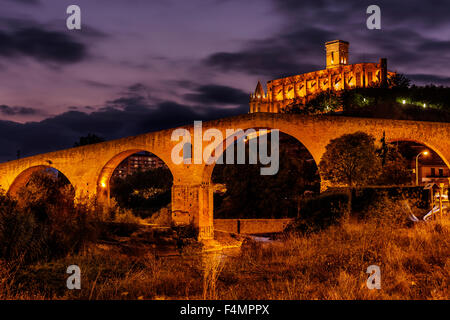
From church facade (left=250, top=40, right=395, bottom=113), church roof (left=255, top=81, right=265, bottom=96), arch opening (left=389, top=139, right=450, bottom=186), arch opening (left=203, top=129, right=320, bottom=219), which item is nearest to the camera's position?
arch opening (left=203, top=129, right=320, bottom=219)

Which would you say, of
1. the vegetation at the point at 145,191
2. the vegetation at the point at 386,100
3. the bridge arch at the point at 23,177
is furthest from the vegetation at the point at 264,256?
the vegetation at the point at 386,100

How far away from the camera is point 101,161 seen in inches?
897

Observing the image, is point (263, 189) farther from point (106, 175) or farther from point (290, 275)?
point (290, 275)

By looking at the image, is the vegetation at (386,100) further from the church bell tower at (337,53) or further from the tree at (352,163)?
the tree at (352,163)

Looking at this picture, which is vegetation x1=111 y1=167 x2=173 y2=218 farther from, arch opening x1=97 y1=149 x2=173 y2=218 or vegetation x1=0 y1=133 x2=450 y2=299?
vegetation x1=0 y1=133 x2=450 y2=299

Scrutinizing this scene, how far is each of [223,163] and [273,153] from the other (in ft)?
12.3

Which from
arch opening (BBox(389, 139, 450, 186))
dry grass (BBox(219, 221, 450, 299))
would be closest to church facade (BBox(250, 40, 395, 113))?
arch opening (BBox(389, 139, 450, 186))

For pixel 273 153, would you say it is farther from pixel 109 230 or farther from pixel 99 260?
pixel 99 260

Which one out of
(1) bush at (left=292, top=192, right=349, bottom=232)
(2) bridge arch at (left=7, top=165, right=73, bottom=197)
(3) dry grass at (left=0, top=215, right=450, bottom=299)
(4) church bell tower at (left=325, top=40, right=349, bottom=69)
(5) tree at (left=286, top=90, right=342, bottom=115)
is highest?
(4) church bell tower at (left=325, top=40, right=349, bottom=69)

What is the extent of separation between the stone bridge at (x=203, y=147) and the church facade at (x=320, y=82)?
42.1 metres

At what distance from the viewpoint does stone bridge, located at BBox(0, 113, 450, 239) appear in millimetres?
17406

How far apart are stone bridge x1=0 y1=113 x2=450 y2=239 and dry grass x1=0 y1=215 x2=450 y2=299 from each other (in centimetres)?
845

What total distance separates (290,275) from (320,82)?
206 feet
